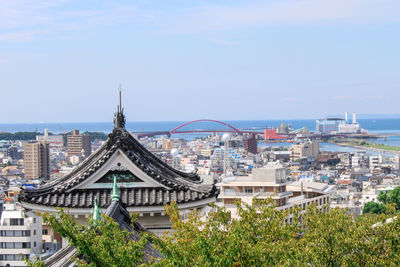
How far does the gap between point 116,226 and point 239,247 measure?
57.9 inches

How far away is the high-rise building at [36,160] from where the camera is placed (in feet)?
378

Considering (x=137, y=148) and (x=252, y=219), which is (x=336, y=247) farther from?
(x=137, y=148)

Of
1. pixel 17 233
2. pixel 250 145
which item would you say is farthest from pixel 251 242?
pixel 250 145

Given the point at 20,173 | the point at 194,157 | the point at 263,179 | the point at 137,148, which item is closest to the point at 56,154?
the point at 194,157

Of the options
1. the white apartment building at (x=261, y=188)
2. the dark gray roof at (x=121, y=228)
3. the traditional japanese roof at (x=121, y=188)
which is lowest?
the white apartment building at (x=261, y=188)

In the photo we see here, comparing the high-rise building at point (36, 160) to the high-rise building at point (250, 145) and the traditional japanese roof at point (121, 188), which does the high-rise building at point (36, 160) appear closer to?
the high-rise building at point (250, 145)

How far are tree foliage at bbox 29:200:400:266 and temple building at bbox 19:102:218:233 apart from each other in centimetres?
126

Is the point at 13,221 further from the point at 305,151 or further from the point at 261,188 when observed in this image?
the point at 305,151

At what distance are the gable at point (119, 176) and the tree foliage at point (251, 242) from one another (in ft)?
6.11

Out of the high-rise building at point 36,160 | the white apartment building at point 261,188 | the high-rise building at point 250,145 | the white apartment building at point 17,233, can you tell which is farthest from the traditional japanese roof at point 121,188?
the high-rise building at point 250,145

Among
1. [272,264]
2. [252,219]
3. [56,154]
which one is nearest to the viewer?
[272,264]

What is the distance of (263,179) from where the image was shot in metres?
48.4

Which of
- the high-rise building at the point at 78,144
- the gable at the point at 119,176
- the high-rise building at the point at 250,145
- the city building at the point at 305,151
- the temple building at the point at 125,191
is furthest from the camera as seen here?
the high-rise building at the point at 250,145

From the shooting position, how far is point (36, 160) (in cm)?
11650
